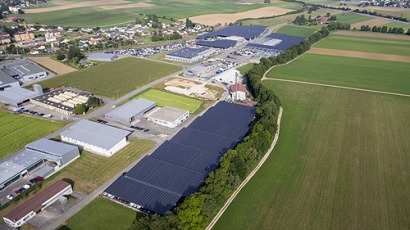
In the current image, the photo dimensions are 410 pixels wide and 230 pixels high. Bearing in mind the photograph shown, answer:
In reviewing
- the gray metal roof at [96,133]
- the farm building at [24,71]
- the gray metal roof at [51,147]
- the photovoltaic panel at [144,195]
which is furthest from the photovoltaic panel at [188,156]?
the farm building at [24,71]

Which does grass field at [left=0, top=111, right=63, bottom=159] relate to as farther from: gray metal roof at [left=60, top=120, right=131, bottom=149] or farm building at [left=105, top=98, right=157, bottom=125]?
farm building at [left=105, top=98, right=157, bottom=125]

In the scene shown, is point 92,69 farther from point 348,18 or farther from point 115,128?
point 348,18

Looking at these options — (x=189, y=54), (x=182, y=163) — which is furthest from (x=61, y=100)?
(x=189, y=54)

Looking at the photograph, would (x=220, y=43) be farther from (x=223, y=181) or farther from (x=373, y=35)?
(x=223, y=181)

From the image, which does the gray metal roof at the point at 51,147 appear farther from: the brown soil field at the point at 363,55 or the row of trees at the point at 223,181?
the brown soil field at the point at 363,55

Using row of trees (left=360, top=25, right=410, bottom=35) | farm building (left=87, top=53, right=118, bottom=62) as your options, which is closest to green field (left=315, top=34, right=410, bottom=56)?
row of trees (left=360, top=25, right=410, bottom=35)
